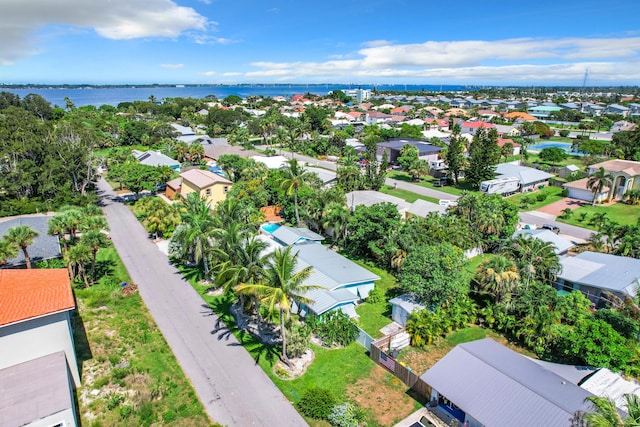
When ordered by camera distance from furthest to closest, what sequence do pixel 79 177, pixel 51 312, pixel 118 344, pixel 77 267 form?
1. pixel 79 177
2. pixel 77 267
3. pixel 118 344
4. pixel 51 312

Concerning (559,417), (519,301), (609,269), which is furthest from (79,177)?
(609,269)

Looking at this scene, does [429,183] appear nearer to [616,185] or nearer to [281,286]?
[616,185]

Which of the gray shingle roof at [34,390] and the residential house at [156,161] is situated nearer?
the gray shingle roof at [34,390]

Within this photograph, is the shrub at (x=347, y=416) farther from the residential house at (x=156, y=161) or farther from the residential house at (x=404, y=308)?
the residential house at (x=156, y=161)

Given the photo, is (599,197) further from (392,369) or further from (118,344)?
(118,344)

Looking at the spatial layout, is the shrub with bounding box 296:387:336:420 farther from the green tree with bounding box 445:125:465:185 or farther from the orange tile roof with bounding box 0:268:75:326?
the green tree with bounding box 445:125:465:185

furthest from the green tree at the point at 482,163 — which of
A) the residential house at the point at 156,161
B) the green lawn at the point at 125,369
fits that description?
the residential house at the point at 156,161
